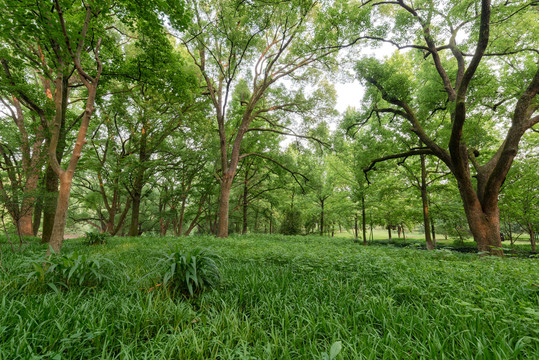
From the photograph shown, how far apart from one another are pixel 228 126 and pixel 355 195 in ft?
37.9

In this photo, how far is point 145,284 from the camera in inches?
122

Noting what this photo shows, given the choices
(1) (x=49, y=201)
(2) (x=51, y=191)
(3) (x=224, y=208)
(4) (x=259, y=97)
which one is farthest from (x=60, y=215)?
(4) (x=259, y=97)

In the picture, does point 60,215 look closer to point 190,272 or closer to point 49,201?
point 49,201

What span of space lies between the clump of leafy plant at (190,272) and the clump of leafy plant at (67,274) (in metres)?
1.02

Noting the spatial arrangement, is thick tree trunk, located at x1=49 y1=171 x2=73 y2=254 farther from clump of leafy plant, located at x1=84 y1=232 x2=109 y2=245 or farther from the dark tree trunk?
clump of leafy plant, located at x1=84 y1=232 x2=109 y2=245

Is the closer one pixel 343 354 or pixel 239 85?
pixel 343 354

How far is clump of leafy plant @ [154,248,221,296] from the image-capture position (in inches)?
114

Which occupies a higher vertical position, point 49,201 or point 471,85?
point 471,85

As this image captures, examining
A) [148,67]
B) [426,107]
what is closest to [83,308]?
[148,67]

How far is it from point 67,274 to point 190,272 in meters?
1.83

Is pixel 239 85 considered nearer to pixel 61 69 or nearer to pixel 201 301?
pixel 61 69

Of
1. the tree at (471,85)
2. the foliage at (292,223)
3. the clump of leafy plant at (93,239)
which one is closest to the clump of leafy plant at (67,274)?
the clump of leafy plant at (93,239)

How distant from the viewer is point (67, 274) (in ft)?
9.61

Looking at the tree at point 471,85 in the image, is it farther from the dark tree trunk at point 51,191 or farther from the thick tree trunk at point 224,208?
the dark tree trunk at point 51,191
